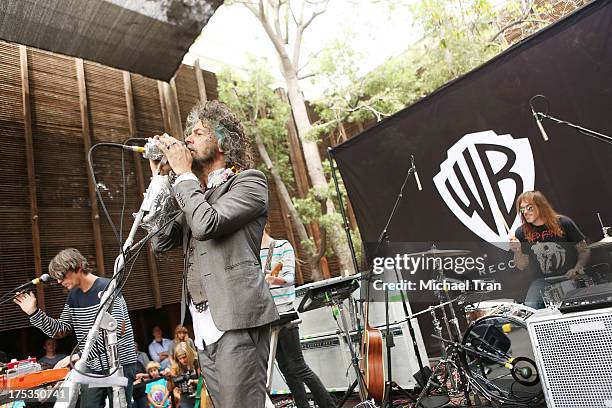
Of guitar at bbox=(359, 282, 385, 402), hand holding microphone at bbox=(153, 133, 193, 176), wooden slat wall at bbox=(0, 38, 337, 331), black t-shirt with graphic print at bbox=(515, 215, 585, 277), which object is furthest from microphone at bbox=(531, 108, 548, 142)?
wooden slat wall at bbox=(0, 38, 337, 331)

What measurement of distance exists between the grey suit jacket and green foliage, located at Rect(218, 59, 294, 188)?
623cm

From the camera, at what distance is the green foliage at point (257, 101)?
303 inches

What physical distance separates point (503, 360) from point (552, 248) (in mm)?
Result: 944

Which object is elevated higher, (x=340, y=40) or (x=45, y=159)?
(x=340, y=40)

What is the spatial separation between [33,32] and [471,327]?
529 centimetres

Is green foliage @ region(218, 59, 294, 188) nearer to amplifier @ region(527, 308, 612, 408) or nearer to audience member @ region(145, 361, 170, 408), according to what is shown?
audience member @ region(145, 361, 170, 408)

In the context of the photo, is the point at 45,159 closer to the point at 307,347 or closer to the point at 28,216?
the point at 28,216

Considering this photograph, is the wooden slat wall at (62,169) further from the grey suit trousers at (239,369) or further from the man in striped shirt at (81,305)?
the grey suit trousers at (239,369)

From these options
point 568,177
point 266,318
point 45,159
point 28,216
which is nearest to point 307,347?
point 568,177

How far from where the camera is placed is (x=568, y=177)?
10.2 ft

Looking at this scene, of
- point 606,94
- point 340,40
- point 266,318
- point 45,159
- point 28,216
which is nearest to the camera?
point 266,318

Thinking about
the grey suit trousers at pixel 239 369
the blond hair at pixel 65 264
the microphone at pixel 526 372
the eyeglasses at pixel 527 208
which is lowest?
the microphone at pixel 526 372

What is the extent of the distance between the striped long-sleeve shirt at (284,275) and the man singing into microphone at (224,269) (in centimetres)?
159

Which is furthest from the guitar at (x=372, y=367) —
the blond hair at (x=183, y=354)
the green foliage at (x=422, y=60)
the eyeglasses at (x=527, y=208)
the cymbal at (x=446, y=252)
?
the green foliage at (x=422, y=60)
